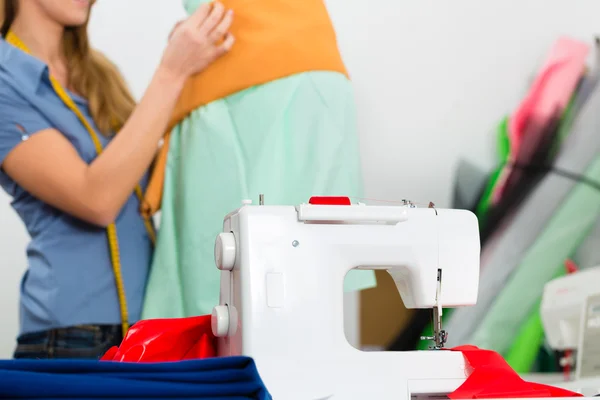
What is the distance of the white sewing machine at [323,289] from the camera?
36.8 inches

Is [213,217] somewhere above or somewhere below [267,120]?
below

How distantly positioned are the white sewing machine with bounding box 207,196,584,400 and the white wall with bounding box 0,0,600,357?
1.07 m

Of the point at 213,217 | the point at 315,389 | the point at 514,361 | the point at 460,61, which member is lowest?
the point at 514,361

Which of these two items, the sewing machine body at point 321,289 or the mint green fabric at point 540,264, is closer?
the sewing machine body at point 321,289

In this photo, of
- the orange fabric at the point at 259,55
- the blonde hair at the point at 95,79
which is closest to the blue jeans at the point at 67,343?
the orange fabric at the point at 259,55

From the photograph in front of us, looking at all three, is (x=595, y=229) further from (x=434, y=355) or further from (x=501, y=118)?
(x=434, y=355)

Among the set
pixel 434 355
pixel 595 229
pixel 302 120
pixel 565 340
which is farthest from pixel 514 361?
pixel 434 355

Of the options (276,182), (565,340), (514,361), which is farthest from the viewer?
(514,361)

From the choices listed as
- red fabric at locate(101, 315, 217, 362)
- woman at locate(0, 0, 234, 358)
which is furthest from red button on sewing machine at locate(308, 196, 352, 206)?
woman at locate(0, 0, 234, 358)

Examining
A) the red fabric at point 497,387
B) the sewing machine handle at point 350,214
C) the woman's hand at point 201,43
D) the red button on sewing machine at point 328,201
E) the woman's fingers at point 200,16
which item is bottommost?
the red fabric at point 497,387

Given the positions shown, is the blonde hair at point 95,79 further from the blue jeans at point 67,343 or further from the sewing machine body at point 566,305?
the sewing machine body at point 566,305

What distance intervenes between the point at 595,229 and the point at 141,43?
4.96 feet

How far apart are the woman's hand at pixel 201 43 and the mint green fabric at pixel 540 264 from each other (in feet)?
3.71

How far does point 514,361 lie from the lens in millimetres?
2115
